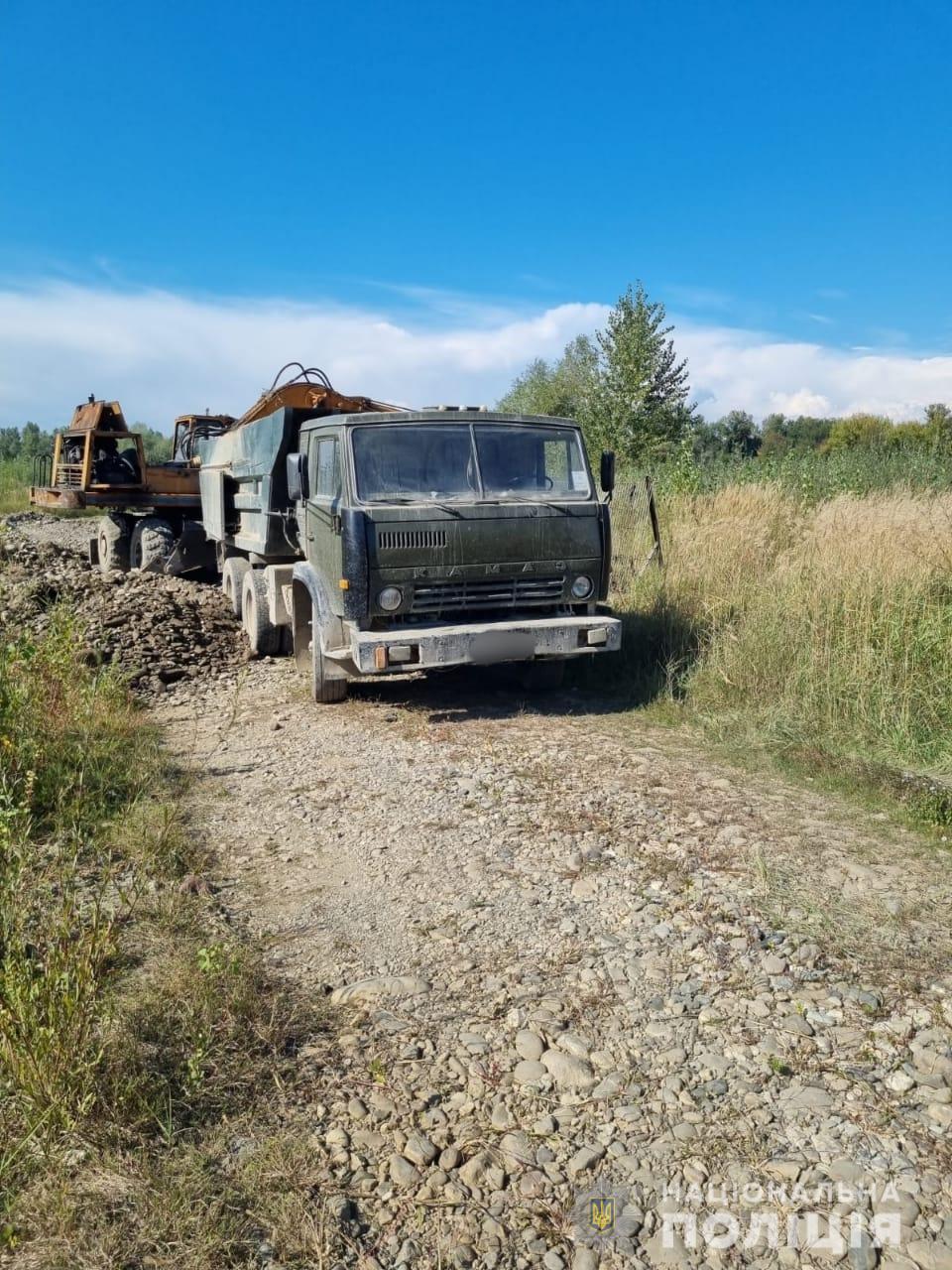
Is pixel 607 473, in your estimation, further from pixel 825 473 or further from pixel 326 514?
pixel 825 473

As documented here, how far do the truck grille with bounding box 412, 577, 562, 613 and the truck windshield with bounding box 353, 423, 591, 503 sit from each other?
64 cm

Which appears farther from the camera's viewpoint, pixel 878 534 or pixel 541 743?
pixel 878 534

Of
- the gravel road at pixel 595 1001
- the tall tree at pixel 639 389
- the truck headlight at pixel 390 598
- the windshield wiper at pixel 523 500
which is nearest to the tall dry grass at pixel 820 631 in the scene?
the gravel road at pixel 595 1001

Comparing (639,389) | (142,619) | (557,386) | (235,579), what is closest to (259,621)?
(142,619)

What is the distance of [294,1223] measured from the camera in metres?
2.39

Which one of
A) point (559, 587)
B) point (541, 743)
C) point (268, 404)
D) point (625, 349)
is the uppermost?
point (625, 349)

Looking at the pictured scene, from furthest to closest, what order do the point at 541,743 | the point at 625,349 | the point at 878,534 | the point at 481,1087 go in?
the point at 625,349 < the point at 878,534 < the point at 541,743 < the point at 481,1087

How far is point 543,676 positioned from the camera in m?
7.98

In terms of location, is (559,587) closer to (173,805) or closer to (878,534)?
(878,534)

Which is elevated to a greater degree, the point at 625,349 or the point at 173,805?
the point at 625,349

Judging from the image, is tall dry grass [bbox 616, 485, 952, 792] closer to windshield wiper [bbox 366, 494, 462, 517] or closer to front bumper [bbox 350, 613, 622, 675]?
front bumper [bbox 350, 613, 622, 675]

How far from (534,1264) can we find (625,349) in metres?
28.5

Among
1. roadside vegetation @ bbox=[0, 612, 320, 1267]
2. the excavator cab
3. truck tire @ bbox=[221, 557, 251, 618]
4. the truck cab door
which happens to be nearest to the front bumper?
the truck cab door

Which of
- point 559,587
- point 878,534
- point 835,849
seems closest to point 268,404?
point 559,587
